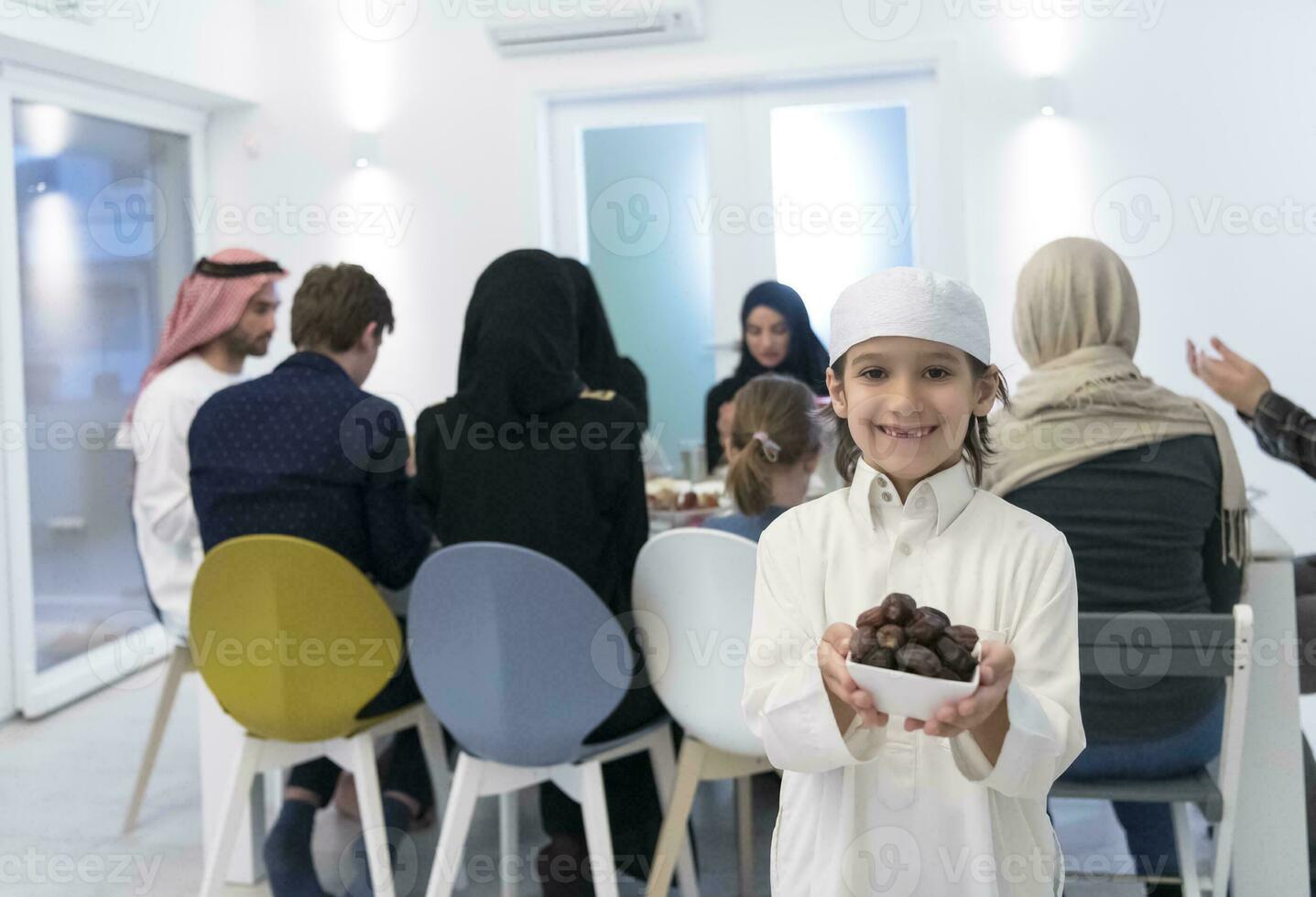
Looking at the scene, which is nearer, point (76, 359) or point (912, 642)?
point (912, 642)

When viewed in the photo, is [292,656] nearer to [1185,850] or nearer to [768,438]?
[768,438]

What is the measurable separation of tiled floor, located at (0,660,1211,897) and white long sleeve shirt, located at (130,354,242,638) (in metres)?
0.55

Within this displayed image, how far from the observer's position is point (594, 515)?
2.27 metres

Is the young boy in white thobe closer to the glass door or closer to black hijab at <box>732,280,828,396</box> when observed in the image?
black hijab at <box>732,280,828,396</box>

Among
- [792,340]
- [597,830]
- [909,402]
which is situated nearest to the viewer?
[909,402]

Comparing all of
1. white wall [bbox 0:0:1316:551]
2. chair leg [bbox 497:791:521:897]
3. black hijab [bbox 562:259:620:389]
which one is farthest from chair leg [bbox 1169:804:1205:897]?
white wall [bbox 0:0:1316:551]

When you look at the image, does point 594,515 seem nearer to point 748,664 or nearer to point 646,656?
point 646,656

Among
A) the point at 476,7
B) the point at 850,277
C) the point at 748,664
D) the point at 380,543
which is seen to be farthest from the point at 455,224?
the point at 748,664

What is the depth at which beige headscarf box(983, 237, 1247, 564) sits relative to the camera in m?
1.97

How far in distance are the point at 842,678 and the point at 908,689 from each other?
2.6 inches

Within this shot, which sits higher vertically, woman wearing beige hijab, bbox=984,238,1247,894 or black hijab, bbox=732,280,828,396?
black hijab, bbox=732,280,828,396

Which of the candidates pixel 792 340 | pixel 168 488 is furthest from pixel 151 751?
pixel 792 340

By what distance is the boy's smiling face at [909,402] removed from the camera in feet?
3.88

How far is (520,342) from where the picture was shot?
89.7 inches
